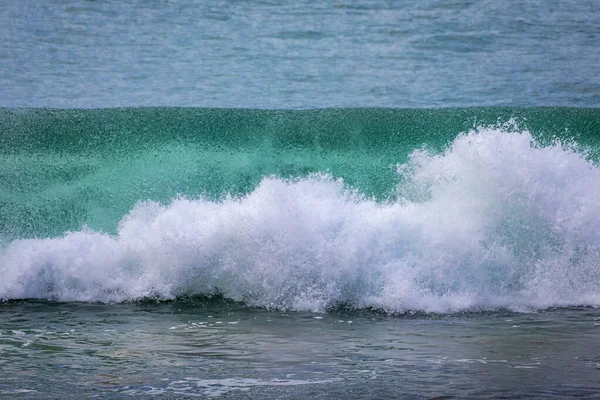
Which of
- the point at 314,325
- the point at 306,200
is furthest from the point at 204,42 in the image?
the point at 314,325

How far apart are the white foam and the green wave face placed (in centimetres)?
73

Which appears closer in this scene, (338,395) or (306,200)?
(338,395)

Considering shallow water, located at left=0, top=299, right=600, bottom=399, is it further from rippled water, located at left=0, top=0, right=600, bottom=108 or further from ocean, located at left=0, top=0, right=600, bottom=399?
rippled water, located at left=0, top=0, right=600, bottom=108

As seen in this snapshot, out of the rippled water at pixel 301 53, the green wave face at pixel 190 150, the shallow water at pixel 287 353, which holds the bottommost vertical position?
the shallow water at pixel 287 353

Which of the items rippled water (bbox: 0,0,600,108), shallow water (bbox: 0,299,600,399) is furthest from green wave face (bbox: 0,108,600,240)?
rippled water (bbox: 0,0,600,108)

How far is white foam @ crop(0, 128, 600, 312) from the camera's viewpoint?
626cm

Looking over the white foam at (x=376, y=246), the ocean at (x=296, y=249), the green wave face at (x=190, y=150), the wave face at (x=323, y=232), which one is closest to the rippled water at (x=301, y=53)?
the ocean at (x=296, y=249)

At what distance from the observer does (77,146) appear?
8.51 m

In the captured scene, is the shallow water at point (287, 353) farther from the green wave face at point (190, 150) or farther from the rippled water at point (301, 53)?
the rippled water at point (301, 53)

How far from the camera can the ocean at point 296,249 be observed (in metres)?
4.42

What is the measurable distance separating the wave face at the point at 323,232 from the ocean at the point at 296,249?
0.05ft

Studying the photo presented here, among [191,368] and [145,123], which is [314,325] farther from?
[145,123]

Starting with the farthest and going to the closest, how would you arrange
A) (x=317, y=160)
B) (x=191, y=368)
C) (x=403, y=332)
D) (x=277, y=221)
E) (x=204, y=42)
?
(x=204, y=42) < (x=317, y=160) < (x=277, y=221) < (x=403, y=332) < (x=191, y=368)

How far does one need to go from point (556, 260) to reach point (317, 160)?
2.50 meters
